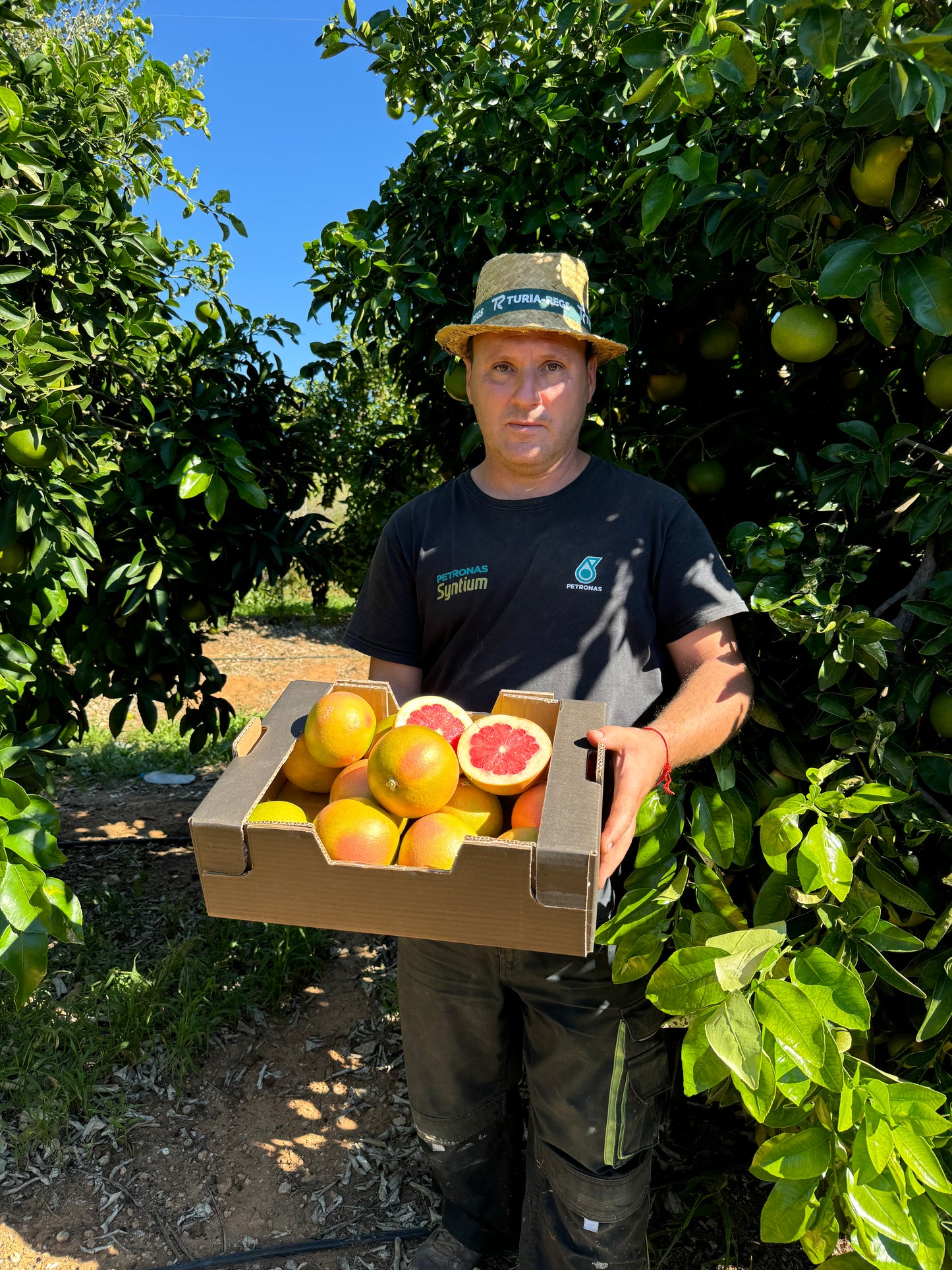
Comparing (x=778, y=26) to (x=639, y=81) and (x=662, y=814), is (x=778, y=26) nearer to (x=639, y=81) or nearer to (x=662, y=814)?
(x=639, y=81)

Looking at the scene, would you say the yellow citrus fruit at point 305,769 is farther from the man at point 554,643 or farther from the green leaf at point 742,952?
the green leaf at point 742,952

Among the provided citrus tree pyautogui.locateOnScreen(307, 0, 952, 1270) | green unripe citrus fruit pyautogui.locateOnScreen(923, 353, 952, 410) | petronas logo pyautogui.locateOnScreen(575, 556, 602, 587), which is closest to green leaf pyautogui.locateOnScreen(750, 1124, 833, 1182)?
citrus tree pyautogui.locateOnScreen(307, 0, 952, 1270)

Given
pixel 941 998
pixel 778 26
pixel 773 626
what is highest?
pixel 778 26

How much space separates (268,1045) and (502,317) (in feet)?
7.94

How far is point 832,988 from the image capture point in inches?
47.9

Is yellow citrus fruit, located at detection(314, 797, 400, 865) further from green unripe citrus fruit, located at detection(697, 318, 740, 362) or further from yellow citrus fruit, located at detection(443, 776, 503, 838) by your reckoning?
Answer: green unripe citrus fruit, located at detection(697, 318, 740, 362)

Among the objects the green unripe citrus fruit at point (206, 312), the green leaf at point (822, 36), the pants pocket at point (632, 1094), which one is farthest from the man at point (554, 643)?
the green unripe citrus fruit at point (206, 312)

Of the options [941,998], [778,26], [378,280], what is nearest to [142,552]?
[378,280]

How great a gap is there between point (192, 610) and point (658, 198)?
1.91 meters

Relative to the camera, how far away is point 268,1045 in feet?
9.69

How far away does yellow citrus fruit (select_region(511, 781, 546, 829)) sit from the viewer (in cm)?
142

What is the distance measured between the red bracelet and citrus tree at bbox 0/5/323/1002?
1222 mm

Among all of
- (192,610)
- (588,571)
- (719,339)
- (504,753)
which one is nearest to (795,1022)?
(504,753)

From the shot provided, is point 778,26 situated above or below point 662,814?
Result: above
